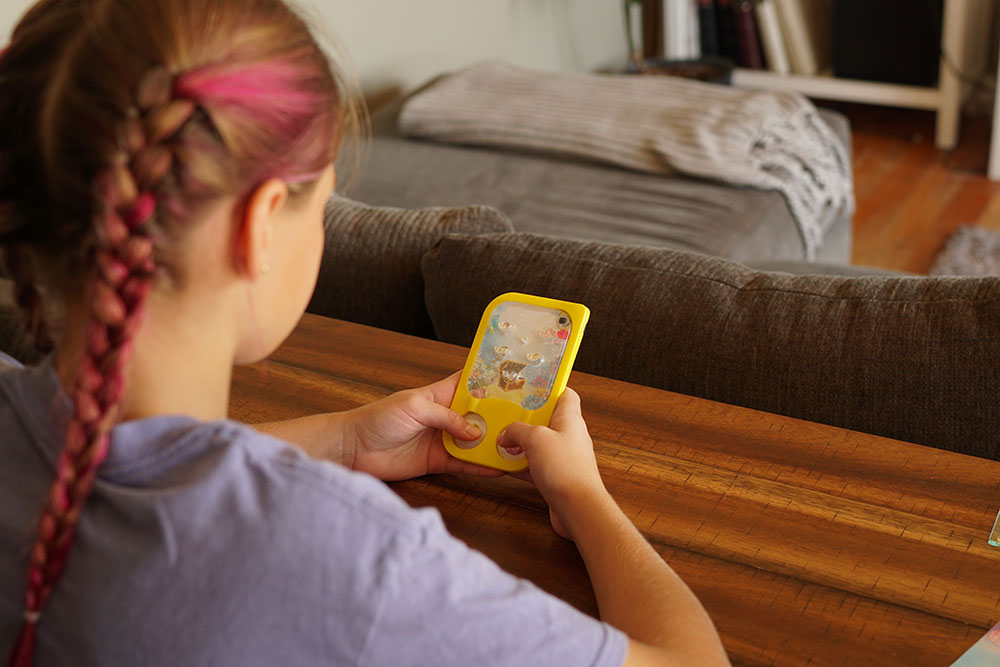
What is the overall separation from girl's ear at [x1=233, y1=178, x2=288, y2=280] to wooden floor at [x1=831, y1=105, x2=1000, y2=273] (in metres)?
2.36

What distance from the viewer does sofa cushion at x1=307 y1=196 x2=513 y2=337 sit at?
124cm

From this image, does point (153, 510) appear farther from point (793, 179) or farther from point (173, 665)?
point (793, 179)

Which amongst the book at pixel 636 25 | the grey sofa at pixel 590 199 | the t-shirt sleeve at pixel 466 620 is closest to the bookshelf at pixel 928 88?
the book at pixel 636 25

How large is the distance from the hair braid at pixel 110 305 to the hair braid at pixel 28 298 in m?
0.12

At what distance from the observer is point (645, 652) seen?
62 centimetres

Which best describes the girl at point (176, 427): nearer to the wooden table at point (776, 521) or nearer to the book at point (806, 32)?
the wooden table at point (776, 521)

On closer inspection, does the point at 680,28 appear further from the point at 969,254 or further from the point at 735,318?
the point at 735,318

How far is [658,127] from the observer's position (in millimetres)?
2328

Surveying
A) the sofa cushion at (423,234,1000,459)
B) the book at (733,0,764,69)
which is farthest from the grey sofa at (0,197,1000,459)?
the book at (733,0,764,69)

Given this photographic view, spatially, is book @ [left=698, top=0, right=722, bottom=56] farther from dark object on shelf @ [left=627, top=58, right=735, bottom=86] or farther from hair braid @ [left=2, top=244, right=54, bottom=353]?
hair braid @ [left=2, top=244, right=54, bottom=353]

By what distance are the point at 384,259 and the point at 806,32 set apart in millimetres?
2728

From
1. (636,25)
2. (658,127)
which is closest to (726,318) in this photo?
(658,127)

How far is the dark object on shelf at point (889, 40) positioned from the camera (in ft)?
10.7

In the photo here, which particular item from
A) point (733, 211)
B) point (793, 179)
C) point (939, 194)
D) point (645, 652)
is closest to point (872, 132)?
point (939, 194)
